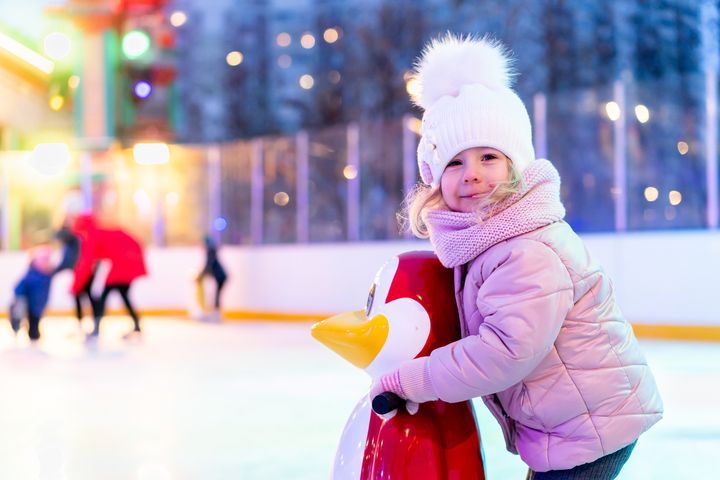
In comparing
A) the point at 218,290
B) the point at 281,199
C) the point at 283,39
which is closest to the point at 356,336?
the point at 218,290

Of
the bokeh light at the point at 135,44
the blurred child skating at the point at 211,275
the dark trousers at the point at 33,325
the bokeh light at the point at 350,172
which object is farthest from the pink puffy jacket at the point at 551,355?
the blurred child skating at the point at 211,275

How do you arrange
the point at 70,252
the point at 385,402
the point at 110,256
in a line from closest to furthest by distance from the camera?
the point at 385,402 < the point at 110,256 < the point at 70,252

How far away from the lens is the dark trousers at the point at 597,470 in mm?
1241

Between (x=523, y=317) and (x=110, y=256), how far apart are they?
580 cm

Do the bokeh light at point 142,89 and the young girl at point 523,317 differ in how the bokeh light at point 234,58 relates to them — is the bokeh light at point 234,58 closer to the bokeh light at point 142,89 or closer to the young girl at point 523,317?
the bokeh light at point 142,89

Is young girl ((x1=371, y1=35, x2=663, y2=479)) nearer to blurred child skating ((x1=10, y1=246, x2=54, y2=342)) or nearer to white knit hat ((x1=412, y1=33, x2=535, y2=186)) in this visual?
white knit hat ((x1=412, y1=33, x2=535, y2=186))

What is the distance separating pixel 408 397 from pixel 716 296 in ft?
17.2

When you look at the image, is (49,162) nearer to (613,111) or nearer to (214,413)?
(613,111)

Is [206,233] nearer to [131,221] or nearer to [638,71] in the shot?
[131,221]

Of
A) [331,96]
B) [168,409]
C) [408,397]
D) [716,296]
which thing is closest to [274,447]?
[168,409]

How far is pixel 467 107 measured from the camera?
4.23 feet

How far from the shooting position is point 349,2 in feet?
50.8

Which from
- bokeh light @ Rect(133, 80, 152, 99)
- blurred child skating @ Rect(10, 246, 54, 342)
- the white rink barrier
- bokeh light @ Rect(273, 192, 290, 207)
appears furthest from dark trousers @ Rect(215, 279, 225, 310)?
bokeh light @ Rect(133, 80, 152, 99)

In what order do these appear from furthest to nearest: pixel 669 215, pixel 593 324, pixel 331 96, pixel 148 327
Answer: pixel 331 96, pixel 148 327, pixel 669 215, pixel 593 324
